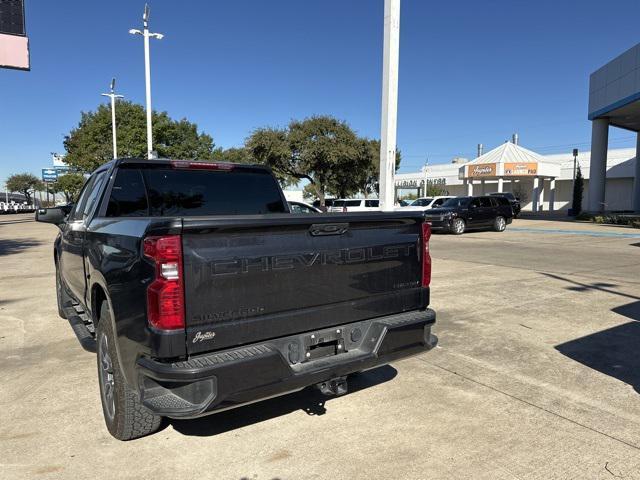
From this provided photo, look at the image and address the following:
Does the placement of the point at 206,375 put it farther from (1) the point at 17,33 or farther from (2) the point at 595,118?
(2) the point at 595,118

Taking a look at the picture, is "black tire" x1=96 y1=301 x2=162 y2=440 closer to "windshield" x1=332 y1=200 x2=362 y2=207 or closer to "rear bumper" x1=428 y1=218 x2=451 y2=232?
"rear bumper" x1=428 y1=218 x2=451 y2=232

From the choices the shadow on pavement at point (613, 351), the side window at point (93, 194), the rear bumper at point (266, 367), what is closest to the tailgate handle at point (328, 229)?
the rear bumper at point (266, 367)

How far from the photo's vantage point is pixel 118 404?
3.25m

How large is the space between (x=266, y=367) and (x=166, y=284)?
0.77m

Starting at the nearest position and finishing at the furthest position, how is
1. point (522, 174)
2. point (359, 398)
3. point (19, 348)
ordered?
point (359, 398), point (19, 348), point (522, 174)

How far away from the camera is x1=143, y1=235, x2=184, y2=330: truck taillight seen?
2619 mm

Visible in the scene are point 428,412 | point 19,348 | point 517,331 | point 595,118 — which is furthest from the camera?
point 595,118

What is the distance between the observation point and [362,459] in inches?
124

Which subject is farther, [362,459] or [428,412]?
[428,412]

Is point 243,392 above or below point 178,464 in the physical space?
above

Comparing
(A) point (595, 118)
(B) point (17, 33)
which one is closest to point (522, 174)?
(A) point (595, 118)

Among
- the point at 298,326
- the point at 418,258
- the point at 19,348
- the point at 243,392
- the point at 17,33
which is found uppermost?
the point at 17,33

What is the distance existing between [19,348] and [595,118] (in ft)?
116

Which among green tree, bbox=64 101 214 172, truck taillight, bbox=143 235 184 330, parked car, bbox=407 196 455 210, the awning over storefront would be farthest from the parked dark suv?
green tree, bbox=64 101 214 172
